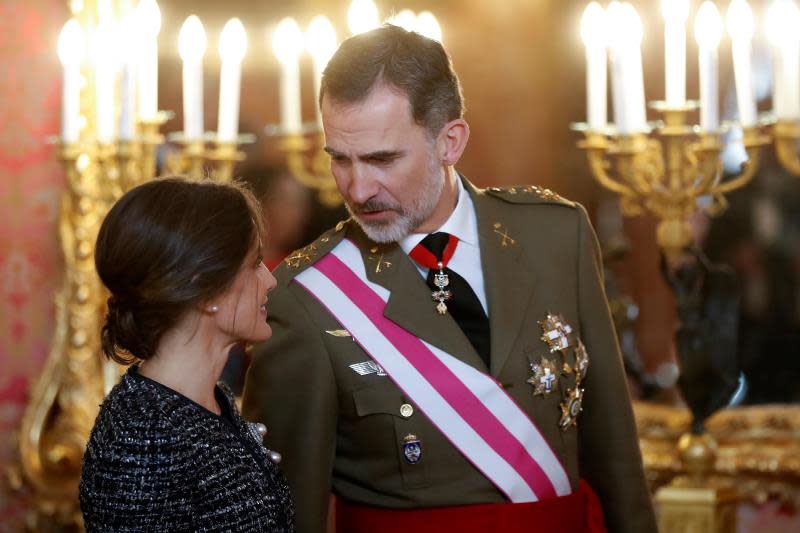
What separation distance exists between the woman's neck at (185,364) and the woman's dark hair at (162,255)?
0.01 metres

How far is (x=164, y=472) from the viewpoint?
1622 millimetres

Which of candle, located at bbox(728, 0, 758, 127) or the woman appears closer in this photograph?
the woman

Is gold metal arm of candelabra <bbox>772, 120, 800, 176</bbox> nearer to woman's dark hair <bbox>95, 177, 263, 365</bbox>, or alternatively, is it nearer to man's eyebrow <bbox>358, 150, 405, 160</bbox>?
man's eyebrow <bbox>358, 150, 405, 160</bbox>

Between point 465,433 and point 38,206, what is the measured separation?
5.77 ft

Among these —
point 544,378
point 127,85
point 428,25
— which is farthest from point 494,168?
point 544,378

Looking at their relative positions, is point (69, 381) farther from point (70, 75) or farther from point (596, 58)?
point (596, 58)

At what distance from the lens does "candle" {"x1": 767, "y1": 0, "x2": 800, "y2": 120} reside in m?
2.67

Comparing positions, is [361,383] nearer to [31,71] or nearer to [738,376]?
[738,376]

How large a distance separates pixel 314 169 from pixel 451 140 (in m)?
1.38

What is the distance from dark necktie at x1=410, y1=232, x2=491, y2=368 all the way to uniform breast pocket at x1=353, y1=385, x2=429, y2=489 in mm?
163

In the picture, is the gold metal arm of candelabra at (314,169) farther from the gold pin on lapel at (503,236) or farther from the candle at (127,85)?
the gold pin on lapel at (503,236)

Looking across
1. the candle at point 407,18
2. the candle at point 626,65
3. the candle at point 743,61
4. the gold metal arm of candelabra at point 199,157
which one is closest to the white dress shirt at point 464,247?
the candle at point 626,65

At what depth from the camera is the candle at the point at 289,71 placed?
315cm

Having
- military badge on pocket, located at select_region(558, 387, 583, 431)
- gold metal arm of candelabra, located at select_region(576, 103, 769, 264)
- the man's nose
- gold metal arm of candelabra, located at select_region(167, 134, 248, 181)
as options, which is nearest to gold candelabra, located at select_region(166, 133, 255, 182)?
gold metal arm of candelabra, located at select_region(167, 134, 248, 181)
